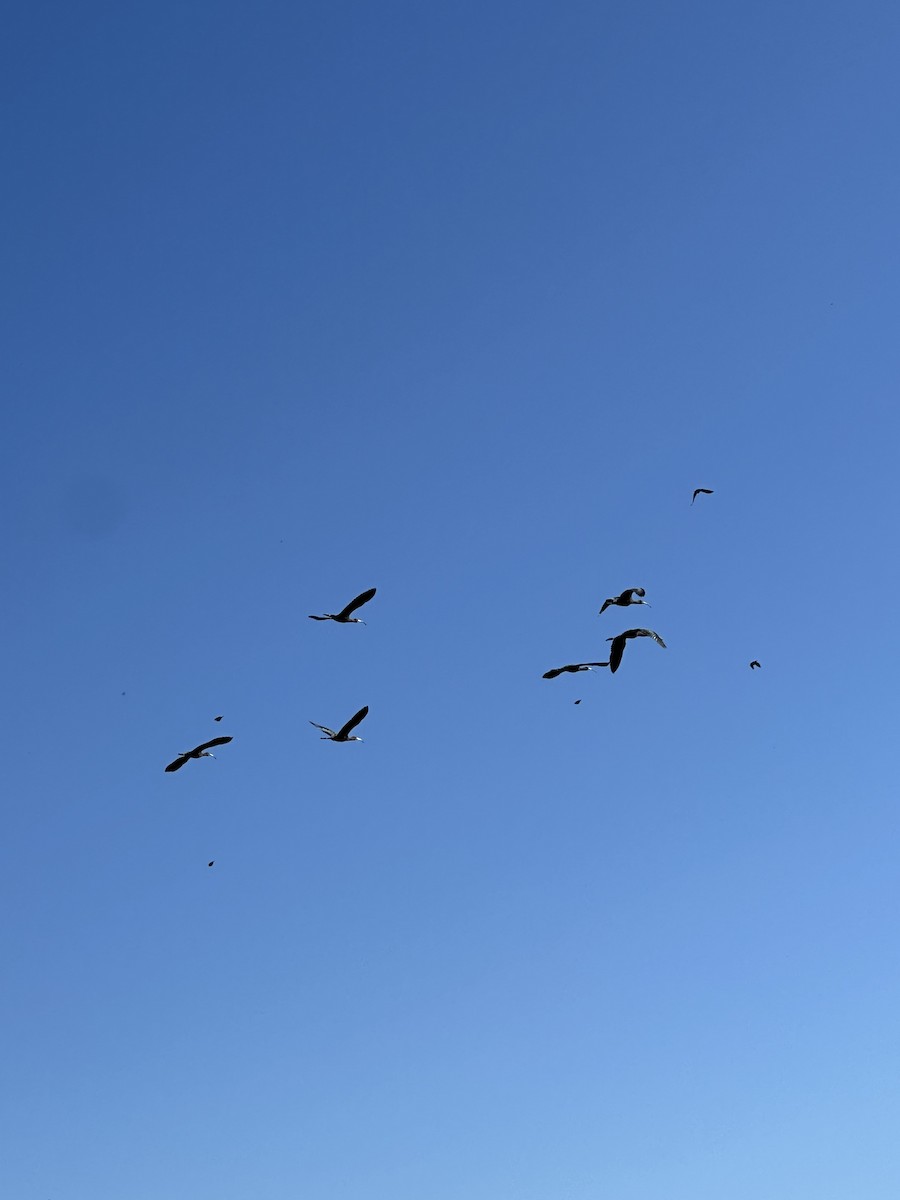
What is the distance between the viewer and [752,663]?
6819cm

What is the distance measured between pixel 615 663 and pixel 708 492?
10751 mm

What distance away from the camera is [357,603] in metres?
69.8

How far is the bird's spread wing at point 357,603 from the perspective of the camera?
2741 inches

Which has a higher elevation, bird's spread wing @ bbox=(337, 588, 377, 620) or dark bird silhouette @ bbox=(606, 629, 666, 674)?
bird's spread wing @ bbox=(337, 588, 377, 620)

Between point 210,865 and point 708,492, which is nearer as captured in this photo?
point 210,865

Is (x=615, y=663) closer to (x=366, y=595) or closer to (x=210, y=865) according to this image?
(x=366, y=595)

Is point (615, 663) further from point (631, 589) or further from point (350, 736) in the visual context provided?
point (350, 736)

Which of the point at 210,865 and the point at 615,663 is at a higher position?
the point at 615,663

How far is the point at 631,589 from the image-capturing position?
6531cm

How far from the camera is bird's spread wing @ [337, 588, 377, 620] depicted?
6962 cm

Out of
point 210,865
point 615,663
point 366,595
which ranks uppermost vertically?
point 366,595

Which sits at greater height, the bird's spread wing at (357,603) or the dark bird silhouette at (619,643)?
the bird's spread wing at (357,603)

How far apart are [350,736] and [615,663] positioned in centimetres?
1442

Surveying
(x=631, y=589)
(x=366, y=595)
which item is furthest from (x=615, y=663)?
(x=366, y=595)
